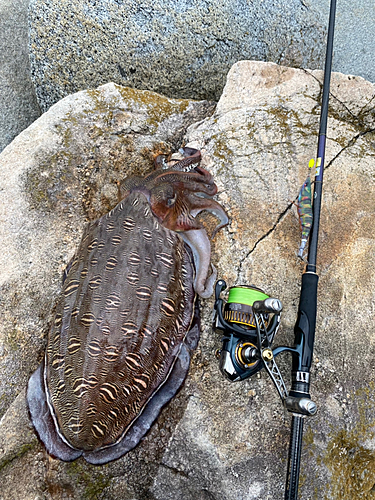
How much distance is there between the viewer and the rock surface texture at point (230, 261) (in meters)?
2.53

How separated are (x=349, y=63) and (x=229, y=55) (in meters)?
2.14

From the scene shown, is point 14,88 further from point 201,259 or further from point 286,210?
point 286,210

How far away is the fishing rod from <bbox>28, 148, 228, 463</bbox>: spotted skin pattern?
0.28 meters

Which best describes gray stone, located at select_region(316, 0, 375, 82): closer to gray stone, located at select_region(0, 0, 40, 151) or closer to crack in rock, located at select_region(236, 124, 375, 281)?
crack in rock, located at select_region(236, 124, 375, 281)

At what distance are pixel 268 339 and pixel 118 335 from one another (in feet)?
2.83

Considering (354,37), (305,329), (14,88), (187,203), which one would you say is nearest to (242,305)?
(305,329)

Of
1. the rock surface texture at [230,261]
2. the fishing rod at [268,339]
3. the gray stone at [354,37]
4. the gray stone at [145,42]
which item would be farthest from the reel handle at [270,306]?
the gray stone at [354,37]

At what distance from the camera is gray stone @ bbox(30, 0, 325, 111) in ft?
12.3

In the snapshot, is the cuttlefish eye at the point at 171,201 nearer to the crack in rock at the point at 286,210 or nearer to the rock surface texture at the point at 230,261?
the rock surface texture at the point at 230,261

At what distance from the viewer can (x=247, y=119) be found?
340 centimetres

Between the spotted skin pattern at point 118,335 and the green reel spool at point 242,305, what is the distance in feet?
0.93

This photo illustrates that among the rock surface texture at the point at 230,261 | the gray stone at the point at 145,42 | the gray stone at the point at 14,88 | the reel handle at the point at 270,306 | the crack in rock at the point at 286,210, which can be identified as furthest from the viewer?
the gray stone at the point at 14,88

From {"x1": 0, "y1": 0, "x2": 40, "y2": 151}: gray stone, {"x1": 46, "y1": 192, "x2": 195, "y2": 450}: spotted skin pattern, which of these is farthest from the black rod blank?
{"x1": 0, "y1": 0, "x2": 40, "y2": 151}: gray stone

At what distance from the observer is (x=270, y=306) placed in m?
2.29
